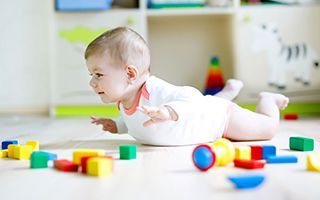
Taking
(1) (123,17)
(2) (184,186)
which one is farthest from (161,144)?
(1) (123,17)

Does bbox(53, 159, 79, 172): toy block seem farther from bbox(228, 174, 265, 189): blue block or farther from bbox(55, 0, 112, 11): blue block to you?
Answer: bbox(55, 0, 112, 11): blue block

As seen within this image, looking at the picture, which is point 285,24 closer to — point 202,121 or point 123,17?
point 123,17

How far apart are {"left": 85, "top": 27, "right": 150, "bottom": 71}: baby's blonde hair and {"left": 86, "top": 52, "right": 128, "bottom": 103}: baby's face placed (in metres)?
0.02

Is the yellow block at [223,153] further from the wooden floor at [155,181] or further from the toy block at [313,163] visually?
the toy block at [313,163]

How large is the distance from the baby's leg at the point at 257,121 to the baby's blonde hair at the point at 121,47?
0.34m

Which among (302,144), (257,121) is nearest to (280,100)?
(257,121)

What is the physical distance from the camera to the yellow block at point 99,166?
992mm

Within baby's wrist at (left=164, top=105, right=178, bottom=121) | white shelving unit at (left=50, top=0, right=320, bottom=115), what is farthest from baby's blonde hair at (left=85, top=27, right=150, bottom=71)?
white shelving unit at (left=50, top=0, right=320, bottom=115)

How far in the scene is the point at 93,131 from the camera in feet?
6.67

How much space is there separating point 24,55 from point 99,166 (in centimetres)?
218

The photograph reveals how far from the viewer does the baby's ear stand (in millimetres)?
1374

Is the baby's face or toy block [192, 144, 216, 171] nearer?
toy block [192, 144, 216, 171]

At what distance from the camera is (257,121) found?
1.54 metres

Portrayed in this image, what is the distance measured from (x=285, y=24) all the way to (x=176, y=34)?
70 cm
